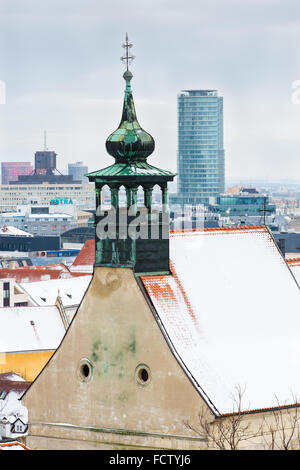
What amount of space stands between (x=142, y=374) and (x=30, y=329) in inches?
1789

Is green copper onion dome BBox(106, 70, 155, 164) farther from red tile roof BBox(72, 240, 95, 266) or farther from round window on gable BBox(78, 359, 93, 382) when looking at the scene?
red tile roof BBox(72, 240, 95, 266)

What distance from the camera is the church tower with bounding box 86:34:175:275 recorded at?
4231 centimetres

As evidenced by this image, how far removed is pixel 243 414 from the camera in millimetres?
39844

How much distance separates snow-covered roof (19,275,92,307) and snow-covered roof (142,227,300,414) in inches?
2192

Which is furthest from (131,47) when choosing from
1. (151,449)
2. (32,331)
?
(32,331)

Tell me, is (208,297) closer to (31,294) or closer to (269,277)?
(269,277)

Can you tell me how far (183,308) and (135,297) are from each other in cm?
124

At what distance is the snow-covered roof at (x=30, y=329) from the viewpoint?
8388 centimetres

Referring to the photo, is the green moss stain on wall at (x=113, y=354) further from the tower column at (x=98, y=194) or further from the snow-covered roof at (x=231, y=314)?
the tower column at (x=98, y=194)

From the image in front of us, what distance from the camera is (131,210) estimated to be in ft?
140

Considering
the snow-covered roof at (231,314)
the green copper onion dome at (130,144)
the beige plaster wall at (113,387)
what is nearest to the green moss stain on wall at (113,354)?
the beige plaster wall at (113,387)

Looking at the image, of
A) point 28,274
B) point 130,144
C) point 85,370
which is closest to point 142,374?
point 85,370

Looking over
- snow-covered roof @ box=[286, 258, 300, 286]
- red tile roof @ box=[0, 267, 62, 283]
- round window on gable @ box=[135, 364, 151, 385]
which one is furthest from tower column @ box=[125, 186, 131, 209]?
red tile roof @ box=[0, 267, 62, 283]
